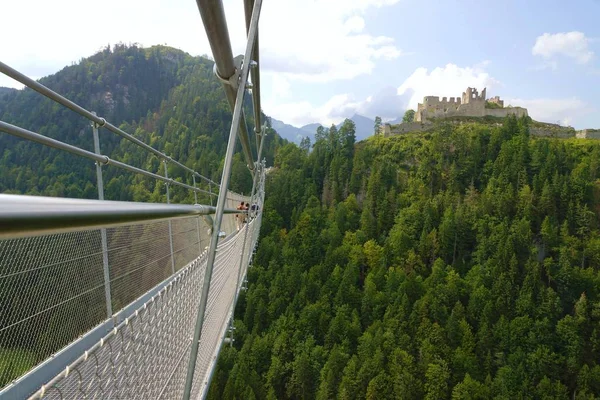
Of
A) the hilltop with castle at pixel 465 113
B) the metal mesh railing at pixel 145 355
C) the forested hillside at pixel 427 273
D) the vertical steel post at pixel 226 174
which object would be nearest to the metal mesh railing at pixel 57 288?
the metal mesh railing at pixel 145 355

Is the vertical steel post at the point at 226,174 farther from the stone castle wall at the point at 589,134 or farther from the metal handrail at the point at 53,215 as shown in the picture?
the stone castle wall at the point at 589,134

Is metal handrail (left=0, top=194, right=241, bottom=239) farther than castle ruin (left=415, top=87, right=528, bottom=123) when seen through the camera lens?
No

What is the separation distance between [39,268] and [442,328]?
3458cm

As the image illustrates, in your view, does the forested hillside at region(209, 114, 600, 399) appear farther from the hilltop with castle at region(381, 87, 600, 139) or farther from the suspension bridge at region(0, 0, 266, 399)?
the suspension bridge at region(0, 0, 266, 399)

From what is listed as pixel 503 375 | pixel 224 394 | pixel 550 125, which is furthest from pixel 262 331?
pixel 550 125

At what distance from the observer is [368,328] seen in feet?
109

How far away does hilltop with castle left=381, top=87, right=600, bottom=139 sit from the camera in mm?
47719

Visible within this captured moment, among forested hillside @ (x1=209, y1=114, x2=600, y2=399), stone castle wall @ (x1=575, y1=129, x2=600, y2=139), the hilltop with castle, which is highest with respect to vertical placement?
the hilltop with castle

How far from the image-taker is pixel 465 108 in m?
48.1

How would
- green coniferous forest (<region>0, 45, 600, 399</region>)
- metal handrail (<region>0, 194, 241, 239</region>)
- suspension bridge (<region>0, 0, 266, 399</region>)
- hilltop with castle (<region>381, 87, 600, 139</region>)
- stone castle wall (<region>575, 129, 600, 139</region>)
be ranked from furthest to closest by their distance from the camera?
hilltop with castle (<region>381, 87, 600, 139</region>)
stone castle wall (<region>575, 129, 600, 139</region>)
green coniferous forest (<region>0, 45, 600, 399</region>)
suspension bridge (<region>0, 0, 266, 399</region>)
metal handrail (<region>0, 194, 241, 239</region>)

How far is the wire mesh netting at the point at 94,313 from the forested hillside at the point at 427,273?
1041 inches

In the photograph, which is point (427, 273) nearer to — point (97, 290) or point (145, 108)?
point (97, 290)

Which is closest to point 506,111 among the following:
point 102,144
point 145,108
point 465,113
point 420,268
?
point 465,113

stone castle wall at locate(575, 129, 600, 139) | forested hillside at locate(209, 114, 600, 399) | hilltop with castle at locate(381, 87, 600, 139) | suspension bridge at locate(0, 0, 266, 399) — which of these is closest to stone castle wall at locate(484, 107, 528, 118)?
hilltop with castle at locate(381, 87, 600, 139)
